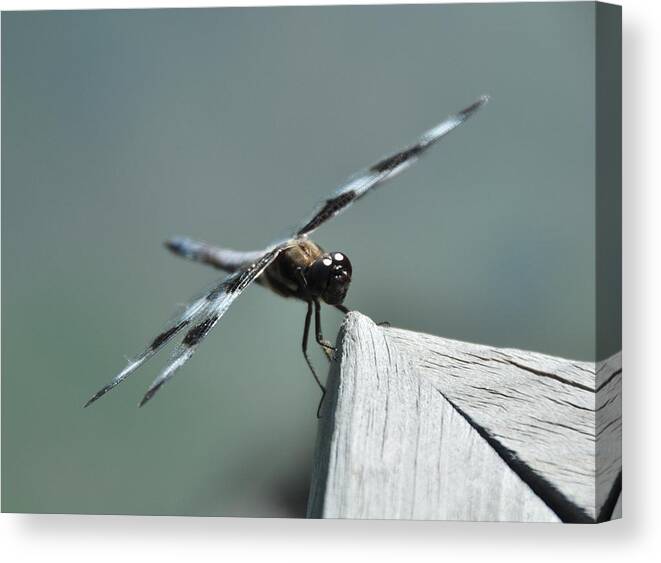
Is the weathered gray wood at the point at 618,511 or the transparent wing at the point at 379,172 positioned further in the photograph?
the transparent wing at the point at 379,172

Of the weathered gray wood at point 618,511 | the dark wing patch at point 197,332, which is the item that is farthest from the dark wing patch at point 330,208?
the weathered gray wood at point 618,511

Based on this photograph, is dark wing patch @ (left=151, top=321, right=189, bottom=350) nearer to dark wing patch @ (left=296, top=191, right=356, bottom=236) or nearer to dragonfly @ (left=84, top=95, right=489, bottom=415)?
dragonfly @ (left=84, top=95, right=489, bottom=415)

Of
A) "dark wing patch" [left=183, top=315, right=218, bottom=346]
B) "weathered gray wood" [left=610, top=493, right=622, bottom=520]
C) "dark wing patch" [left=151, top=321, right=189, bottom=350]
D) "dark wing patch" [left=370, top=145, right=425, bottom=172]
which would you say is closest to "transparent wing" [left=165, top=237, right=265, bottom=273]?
"dark wing patch" [left=370, top=145, right=425, bottom=172]

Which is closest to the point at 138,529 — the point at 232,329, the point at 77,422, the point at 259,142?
the point at 77,422

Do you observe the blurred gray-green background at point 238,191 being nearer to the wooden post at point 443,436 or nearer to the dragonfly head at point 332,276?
the dragonfly head at point 332,276

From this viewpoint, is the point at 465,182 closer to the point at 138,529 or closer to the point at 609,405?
the point at 609,405

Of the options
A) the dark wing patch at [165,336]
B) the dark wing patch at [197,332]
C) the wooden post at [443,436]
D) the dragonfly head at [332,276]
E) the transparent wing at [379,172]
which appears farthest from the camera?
the transparent wing at [379,172]
